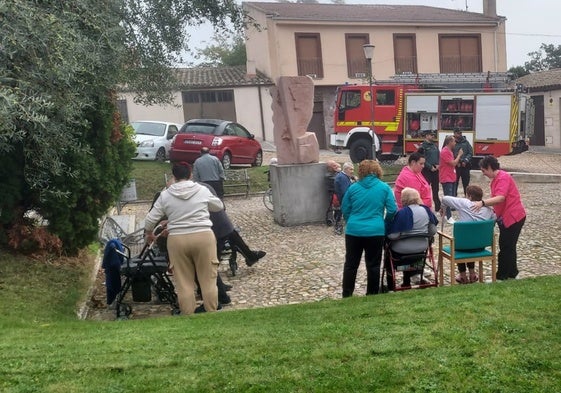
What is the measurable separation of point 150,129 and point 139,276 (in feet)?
53.9

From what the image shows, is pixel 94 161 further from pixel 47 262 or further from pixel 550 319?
pixel 550 319

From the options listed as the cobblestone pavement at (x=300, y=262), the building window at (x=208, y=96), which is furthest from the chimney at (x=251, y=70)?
the cobblestone pavement at (x=300, y=262)

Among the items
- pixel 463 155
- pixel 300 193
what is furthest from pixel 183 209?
pixel 463 155

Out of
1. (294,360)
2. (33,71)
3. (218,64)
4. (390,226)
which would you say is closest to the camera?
(294,360)

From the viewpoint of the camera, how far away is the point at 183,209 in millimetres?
6160

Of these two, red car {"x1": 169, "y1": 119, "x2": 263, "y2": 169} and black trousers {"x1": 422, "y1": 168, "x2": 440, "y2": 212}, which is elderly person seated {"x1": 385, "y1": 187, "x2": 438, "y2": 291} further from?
red car {"x1": 169, "y1": 119, "x2": 263, "y2": 169}

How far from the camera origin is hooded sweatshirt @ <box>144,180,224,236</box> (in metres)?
6.16

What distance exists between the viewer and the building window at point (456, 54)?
112 feet

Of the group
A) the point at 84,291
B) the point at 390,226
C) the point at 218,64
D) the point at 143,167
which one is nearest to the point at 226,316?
the point at 390,226

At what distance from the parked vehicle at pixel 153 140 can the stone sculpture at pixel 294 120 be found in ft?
31.1

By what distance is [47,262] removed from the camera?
8.18 metres

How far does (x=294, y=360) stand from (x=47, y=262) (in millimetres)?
5193

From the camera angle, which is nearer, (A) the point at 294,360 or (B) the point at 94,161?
(A) the point at 294,360

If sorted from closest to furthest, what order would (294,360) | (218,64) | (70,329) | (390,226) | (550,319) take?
(294,360)
(550,319)
(70,329)
(390,226)
(218,64)
